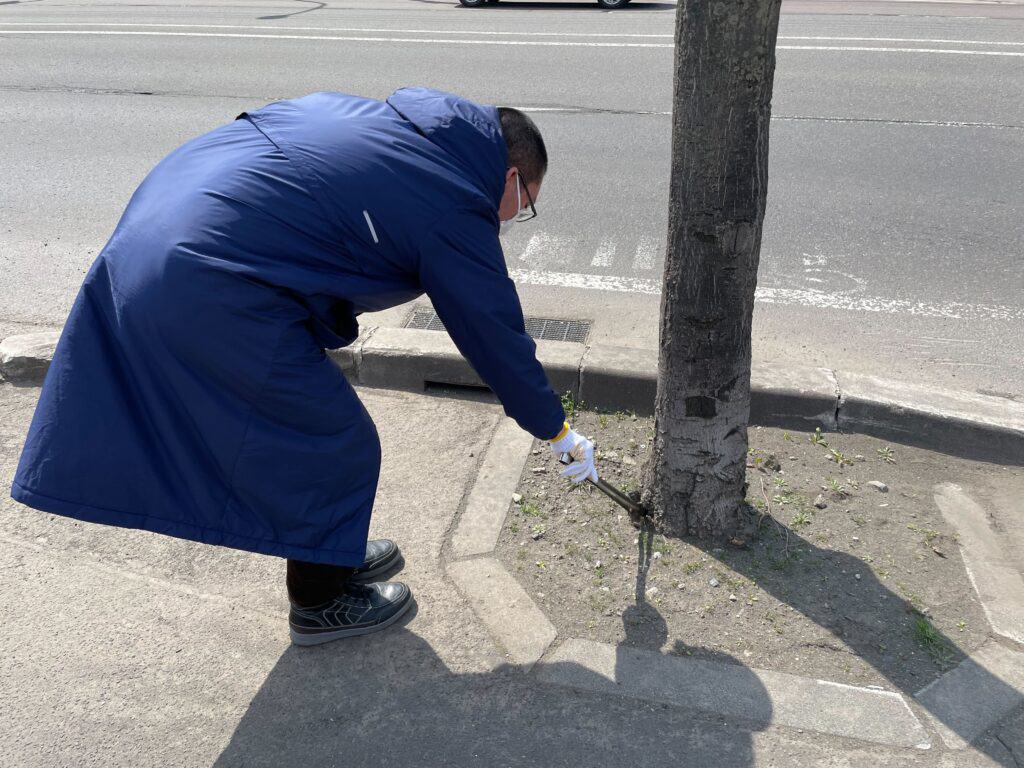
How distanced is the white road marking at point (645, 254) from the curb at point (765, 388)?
141 cm

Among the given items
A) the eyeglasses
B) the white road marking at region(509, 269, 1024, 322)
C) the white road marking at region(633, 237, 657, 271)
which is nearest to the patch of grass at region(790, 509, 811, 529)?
the eyeglasses

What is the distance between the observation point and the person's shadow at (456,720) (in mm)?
2432

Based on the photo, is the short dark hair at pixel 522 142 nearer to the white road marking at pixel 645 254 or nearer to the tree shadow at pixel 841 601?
the tree shadow at pixel 841 601

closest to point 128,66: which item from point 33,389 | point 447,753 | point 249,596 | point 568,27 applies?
point 568,27

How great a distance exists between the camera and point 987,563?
120 inches

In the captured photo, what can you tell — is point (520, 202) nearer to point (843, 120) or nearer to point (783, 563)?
point (783, 563)

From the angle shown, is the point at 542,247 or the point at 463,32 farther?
the point at 463,32

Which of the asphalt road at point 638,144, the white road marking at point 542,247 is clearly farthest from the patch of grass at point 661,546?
the white road marking at point 542,247

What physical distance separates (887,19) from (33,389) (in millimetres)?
11793

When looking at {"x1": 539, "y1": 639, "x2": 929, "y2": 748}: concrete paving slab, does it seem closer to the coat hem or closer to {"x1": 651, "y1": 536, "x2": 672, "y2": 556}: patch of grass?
{"x1": 651, "y1": 536, "x2": 672, "y2": 556}: patch of grass

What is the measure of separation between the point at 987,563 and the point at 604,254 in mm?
3020

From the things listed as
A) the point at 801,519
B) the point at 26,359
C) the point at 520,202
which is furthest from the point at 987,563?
the point at 26,359

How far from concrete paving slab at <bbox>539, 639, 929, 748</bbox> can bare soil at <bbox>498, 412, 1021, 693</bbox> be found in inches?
2.3

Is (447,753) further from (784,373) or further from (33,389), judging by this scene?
(33,389)
